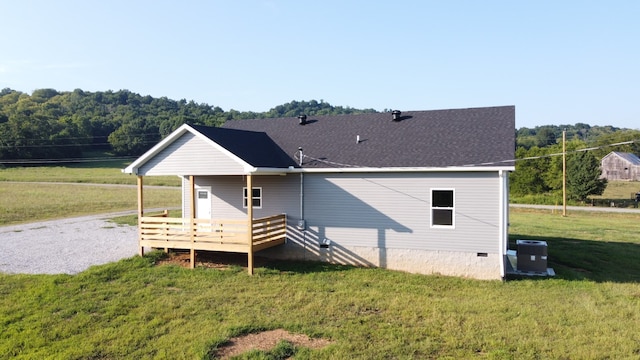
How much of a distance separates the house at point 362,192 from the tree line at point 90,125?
46.9 m

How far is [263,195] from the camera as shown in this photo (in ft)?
51.6

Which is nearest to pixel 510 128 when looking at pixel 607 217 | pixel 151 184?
pixel 607 217

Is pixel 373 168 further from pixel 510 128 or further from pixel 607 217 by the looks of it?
pixel 607 217

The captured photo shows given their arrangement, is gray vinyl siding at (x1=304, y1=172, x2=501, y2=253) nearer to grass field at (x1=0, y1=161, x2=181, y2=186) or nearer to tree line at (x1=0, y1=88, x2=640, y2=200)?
tree line at (x1=0, y1=88, x2=640, y2=200)

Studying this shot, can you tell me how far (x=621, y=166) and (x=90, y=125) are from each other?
10002 centimetres

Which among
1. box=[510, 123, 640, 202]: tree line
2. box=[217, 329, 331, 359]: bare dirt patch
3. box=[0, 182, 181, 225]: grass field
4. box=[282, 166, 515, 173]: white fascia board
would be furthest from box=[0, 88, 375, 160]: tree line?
box=[217, 329, 331, 359]: bare dirt patch

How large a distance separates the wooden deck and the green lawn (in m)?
0.72

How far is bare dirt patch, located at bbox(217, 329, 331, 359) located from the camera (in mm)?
7657

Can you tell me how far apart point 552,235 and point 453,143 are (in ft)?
34.7

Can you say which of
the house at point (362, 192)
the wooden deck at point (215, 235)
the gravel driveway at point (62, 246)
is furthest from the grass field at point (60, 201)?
the house at point (362, 192)

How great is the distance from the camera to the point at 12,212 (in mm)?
27734

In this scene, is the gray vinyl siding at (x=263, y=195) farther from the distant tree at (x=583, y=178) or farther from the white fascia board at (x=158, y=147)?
the distant tree at (x=583, y=178)

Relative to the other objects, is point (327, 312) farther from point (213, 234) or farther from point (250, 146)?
point (250, 146)

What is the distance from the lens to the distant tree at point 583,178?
40062mm
